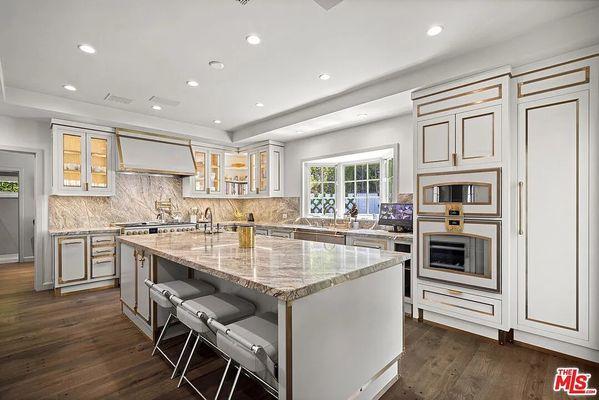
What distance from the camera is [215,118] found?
4.98 m

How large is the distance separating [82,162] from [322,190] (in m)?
3.93

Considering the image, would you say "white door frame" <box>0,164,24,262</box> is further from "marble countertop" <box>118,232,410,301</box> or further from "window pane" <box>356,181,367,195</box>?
"window pane" <box>356,181,367,195</box>

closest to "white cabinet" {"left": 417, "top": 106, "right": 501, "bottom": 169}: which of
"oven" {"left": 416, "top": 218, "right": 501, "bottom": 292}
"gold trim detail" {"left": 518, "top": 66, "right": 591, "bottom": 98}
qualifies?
"gold trim detail" {"left": 518, "top": 66, "right": 591, "bottom": 98}

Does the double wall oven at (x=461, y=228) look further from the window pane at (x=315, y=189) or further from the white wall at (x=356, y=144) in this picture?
the window pane at (x=315, y=189)

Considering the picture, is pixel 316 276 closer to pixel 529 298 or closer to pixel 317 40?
pixel 317 40

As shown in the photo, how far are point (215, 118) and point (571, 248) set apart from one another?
190 inches

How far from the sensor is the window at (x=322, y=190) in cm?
541

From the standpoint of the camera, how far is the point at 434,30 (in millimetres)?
2398

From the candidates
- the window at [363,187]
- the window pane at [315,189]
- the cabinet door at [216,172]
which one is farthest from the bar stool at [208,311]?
the cabinet door at [216,172]

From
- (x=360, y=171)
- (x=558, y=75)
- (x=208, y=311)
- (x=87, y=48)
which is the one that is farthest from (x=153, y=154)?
(x=558, y=75)

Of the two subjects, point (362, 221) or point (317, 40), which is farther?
point (362, 221)

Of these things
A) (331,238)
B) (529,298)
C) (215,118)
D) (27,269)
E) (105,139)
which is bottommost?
(27,269)

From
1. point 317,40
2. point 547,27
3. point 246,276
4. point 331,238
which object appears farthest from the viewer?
point 331,238

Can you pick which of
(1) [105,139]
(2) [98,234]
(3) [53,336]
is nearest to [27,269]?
Answer: (2) [98,234]
